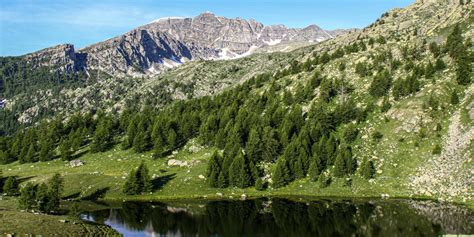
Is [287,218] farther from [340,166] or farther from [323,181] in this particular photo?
[340,166]

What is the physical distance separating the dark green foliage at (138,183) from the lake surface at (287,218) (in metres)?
6.49

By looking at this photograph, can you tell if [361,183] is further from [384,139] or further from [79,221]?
[79,221]

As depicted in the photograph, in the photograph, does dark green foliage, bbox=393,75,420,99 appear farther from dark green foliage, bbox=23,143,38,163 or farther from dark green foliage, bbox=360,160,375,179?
dark green foliage, bbox=23,143,38,163

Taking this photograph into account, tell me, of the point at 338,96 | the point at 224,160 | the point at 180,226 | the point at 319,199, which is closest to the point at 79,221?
the point at 180,226

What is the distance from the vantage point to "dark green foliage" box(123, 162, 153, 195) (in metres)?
94.9

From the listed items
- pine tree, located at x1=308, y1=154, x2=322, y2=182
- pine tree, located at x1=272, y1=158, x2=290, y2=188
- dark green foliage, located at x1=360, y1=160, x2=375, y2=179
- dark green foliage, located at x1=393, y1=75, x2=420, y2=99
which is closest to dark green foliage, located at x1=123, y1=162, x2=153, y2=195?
pine tree, located at x1=272, y1=158, x2=290, y2=188

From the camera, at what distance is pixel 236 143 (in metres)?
113

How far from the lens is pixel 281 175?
99125 mm

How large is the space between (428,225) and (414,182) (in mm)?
28457

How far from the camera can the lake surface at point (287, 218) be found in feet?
210

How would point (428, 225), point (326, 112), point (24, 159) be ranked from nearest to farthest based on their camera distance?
point (428, 225)
point (326, 112)
point (24, 159)

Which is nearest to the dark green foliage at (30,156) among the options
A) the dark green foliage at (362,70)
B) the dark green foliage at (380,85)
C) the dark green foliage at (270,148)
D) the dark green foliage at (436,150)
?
the dark green foliage at (270,148)

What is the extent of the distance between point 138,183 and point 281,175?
35.9 m

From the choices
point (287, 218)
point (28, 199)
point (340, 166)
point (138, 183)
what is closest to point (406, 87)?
point (340, 166)
